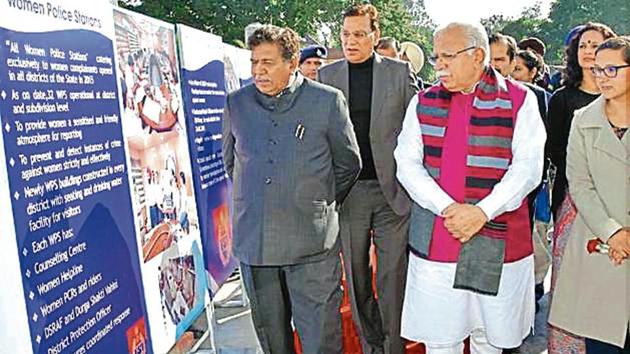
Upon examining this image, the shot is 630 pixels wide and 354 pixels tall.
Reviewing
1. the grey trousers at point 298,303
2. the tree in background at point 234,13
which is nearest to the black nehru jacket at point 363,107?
the grey trousers at point 298,303

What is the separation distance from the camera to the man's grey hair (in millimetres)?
2637

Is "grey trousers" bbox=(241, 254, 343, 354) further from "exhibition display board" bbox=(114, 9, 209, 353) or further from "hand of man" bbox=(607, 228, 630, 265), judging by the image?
"hand of man" bbox=(607, 228, 630, 265)

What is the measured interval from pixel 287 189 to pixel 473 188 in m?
0.79

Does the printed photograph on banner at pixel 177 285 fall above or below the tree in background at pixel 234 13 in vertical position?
below

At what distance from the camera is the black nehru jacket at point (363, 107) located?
3641mm

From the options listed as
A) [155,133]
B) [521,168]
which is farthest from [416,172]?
[155,133]

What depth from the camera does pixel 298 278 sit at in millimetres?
3029

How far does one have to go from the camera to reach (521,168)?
2650mm

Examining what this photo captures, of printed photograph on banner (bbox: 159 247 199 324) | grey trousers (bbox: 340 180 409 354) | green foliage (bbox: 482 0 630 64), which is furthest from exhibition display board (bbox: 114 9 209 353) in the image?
green foliage (bbox: 482 0 630 64)

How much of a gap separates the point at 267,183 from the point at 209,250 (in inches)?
41.2

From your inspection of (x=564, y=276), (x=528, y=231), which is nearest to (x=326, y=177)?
(x=528, y=231)

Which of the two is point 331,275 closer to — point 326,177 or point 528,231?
point 326,177

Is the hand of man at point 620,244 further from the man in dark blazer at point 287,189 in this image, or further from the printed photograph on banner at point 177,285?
the printed photograph on banner at point 177,285

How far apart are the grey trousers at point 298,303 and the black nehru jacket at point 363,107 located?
68 cm
